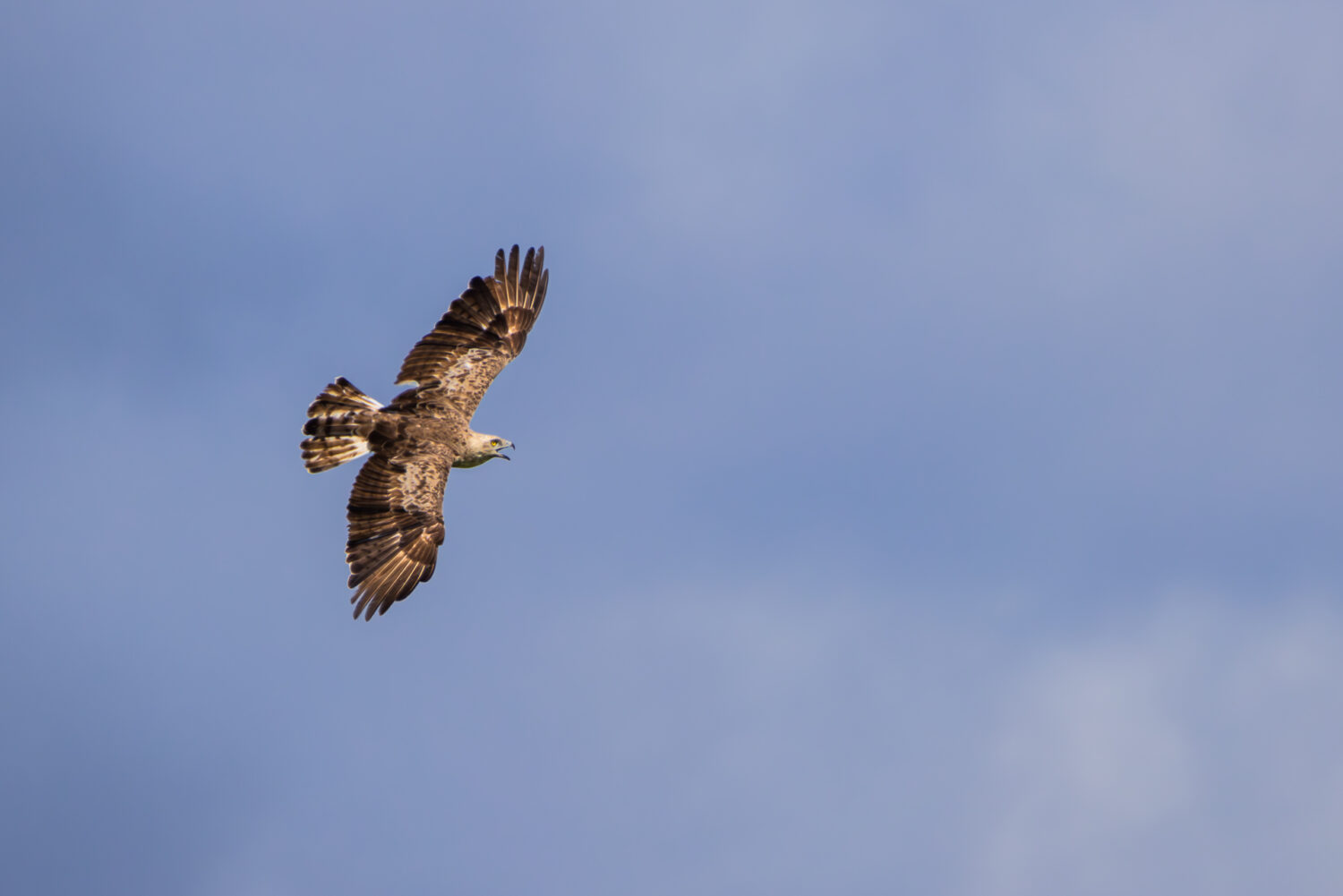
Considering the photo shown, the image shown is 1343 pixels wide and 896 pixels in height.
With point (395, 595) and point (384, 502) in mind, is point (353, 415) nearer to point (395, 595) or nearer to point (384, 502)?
point (384, 502)

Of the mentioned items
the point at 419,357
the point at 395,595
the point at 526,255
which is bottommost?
the point at 395,595

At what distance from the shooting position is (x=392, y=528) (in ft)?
88.1

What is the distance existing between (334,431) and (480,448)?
3.04 m

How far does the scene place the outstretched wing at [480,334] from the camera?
30031mm

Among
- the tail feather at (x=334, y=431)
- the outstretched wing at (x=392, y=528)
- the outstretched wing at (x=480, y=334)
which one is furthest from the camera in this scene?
the outstretched wing at (x=480, y=334)

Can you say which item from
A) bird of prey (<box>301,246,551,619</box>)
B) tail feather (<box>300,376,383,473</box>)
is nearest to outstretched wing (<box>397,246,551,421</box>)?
bird of prey (<box>301,246,551,619</box>)

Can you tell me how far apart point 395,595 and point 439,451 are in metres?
3.58

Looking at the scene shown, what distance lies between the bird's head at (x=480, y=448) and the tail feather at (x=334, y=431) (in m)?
2.03

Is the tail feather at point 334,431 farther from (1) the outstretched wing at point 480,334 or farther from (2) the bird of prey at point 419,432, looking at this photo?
(1) the outstretched wing at point 480,334

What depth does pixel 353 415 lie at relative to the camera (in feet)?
92.9

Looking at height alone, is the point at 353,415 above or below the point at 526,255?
below

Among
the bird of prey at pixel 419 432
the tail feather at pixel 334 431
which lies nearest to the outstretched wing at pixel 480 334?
the bird of prey at pixel 419 432

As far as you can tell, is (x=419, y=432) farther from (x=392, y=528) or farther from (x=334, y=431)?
(x=392, y=528)

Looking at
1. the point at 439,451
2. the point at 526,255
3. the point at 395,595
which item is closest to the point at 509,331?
the point at 526,255
